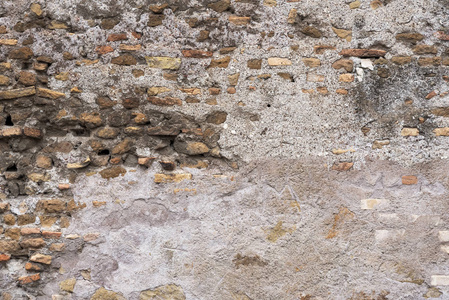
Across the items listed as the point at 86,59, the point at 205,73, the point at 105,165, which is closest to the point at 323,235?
the point at 205,73

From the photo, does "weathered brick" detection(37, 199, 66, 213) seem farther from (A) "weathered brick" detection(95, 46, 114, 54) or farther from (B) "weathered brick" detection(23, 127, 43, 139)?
(A) "weathered brick" detection(95, 46, 114, 54)

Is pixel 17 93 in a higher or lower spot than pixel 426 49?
lower

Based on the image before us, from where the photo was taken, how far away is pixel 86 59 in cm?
265

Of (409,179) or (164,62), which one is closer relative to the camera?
(409,179)

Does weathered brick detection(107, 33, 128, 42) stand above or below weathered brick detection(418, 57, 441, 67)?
above

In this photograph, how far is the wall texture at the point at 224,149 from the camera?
8.30 feet

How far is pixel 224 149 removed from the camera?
2596 mm

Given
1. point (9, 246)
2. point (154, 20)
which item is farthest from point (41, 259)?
point (154, 20)

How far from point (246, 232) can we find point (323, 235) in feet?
1.55

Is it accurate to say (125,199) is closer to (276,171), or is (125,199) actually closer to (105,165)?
(105,165)

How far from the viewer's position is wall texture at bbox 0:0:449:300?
253 centimetres

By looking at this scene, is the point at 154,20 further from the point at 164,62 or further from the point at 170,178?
the point at 170,178

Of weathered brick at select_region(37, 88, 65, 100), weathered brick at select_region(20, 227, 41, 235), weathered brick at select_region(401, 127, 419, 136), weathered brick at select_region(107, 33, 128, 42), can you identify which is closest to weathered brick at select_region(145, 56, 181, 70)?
weathered brick at select_region(107, 33, 128, 42)

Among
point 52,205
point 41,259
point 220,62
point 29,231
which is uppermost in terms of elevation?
point 220,62
